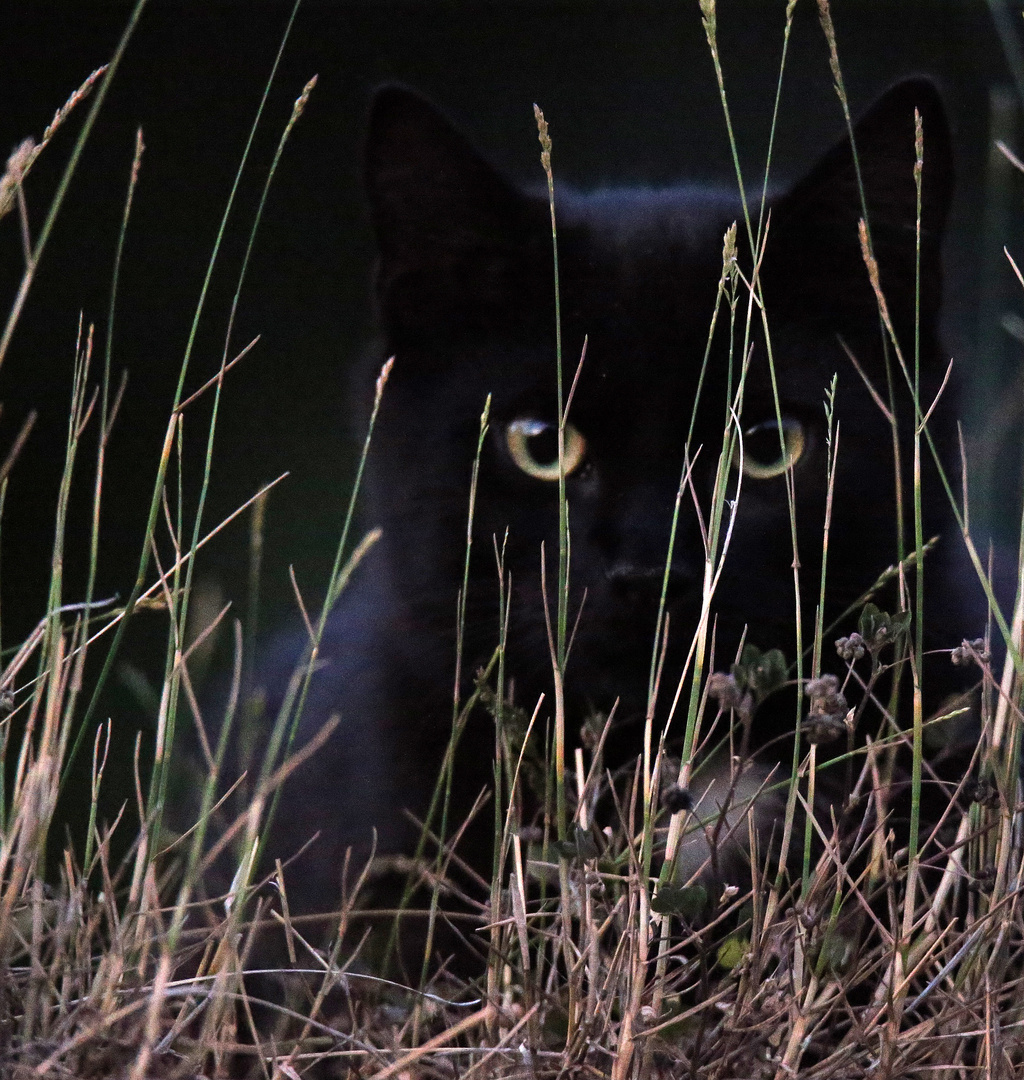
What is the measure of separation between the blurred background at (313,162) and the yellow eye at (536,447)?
29cm

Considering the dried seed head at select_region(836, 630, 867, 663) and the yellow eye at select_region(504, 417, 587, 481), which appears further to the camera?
the yellow eye at select_region(504, 417, 587, 481)

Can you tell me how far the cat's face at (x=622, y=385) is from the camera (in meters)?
1.12

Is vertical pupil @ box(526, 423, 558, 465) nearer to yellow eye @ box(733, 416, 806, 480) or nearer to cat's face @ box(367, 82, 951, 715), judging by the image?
cat's face @ box(367, 82, 951, 715)

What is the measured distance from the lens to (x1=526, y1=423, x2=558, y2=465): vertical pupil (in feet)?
3.95

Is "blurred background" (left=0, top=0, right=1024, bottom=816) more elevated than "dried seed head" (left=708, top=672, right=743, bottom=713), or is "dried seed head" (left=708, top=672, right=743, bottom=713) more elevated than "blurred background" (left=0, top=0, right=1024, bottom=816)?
"blurred background" (left=0, top=0, right=1024, bottom=816)

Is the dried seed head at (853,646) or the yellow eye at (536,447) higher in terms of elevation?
the yellow eye at (536,447)

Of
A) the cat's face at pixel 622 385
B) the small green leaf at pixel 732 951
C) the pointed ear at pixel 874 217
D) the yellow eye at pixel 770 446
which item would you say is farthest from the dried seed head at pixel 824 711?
the pointed ear at pixel 874 217

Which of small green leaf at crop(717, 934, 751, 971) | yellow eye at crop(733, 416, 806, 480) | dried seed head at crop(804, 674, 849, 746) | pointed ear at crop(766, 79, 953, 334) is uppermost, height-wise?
pointed ear at crop(766, 79, 953, 334)

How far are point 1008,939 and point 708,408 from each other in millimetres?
576

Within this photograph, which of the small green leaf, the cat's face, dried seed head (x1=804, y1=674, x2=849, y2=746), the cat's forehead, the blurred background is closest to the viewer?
dried seed head (x1=804, y1=674, x2=849, y2=746)

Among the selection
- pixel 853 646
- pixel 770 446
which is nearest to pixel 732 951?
pixel 853 646

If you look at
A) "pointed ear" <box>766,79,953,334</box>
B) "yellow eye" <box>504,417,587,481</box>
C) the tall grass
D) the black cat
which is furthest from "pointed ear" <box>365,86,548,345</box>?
the tall grass

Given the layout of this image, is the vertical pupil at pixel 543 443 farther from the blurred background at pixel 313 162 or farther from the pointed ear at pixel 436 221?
the blurred background at pixel 313 162

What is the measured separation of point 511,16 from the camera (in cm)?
141
